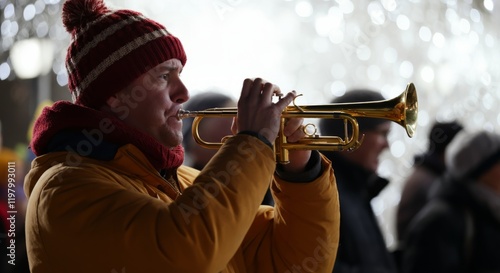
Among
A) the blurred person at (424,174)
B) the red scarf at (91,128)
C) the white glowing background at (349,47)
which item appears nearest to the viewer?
the red scarf at (91,128)

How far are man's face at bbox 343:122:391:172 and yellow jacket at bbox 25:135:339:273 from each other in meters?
1.89

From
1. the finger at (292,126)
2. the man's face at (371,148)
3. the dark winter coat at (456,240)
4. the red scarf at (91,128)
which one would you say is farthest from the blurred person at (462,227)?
the red scarf at (91,128)

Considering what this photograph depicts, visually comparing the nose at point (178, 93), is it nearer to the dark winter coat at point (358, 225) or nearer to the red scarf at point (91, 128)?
the red scarf at point (91, 128)

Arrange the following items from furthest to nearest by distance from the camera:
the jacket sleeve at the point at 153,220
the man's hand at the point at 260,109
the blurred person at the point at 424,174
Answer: the blurred person at the point at 424,174, the man's hand at the point at 260,109, the jacket sleeve at the point at 153,220

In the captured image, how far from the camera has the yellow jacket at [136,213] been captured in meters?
2.06

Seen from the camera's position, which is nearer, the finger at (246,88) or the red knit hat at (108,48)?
the finger at (246,88)

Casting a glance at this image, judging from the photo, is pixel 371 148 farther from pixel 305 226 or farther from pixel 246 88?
pixel 246 88

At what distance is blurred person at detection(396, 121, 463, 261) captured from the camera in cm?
560

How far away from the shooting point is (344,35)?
663 cm

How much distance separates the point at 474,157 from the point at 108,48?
104 inches

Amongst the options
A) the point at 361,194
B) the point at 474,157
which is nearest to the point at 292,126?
the point at 361,194

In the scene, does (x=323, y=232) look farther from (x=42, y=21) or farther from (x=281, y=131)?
(x=42, y=21)

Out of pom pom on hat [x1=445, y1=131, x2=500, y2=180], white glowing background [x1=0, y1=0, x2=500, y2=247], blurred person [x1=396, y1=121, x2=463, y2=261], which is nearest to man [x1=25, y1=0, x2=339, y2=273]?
pom pom on hat [x1=445, y1=131, x2=500, y2=180]

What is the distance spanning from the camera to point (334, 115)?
263 centimetres
